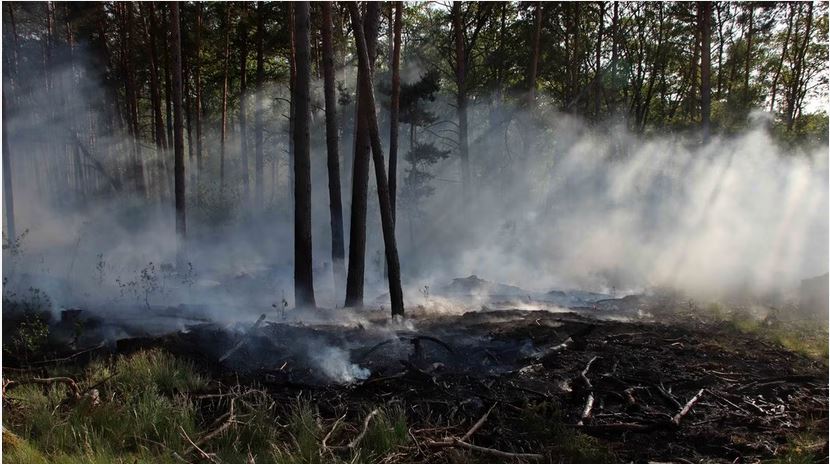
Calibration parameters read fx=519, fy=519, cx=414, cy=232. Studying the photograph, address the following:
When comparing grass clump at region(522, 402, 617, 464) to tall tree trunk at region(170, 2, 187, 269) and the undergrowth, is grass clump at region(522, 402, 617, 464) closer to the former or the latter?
the undergrowth

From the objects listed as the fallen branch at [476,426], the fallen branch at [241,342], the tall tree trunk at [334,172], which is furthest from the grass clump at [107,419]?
the tall tree trunk at [334,172]

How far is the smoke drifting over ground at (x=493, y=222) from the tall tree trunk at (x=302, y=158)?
147 centimetres

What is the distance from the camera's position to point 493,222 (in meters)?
23.8

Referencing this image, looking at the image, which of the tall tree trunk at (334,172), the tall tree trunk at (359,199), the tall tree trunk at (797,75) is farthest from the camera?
the tall tree trunk at (797,75)

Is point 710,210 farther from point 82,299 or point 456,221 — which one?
point 82,299

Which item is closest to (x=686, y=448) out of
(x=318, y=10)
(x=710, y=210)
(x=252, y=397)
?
(x=252, y=397)

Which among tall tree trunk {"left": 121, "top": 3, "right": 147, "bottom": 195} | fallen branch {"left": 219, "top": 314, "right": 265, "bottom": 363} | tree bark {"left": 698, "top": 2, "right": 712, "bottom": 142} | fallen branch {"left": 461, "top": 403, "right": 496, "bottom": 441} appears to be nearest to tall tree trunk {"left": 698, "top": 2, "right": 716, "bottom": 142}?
tree bark {"left": 698, "top": 2, "right": 712, "bottom": 142}

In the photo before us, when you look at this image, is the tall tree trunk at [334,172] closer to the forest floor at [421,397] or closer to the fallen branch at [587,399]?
the forest floor at [421,397]

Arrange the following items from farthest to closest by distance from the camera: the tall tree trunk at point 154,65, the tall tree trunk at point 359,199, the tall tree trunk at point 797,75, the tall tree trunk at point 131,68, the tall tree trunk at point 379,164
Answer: the tall tree trunk at point 797,75
the tall tree trunk at point 131,68
the tall tree trunk at point 154,65
the tall tree trunk at point 359,199
the tall tree trunk at point 379,164

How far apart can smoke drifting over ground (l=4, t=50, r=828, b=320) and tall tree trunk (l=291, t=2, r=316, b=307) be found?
58.0 inches

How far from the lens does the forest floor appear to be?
12.8ft

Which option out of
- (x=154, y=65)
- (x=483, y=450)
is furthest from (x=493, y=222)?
(x=483, y=450)

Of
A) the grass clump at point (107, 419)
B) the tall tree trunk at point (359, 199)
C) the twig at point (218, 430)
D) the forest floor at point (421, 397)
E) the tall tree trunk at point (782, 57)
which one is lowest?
the forest floor at point (421, 397)

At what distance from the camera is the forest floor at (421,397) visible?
3896 millimetres
